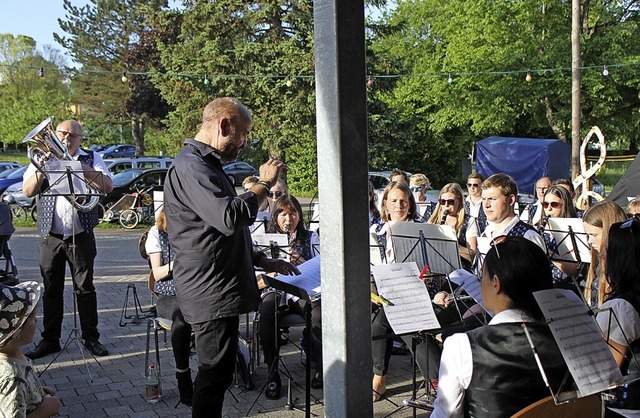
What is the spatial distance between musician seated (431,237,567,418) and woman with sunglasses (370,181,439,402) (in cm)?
265

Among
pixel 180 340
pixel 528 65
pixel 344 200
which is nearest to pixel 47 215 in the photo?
pixel 180 340

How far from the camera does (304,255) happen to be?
19.0 feet

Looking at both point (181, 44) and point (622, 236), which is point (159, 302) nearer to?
point (622, 236)

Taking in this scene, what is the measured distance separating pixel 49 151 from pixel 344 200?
414 cm

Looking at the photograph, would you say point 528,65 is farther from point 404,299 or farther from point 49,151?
point 404,299

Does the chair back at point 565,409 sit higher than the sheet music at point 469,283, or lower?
lower

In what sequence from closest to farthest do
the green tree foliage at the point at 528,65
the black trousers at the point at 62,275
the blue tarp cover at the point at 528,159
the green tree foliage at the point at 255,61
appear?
the black trousers at the point at 62,275
the green tree foliage at the point at 255,61
the blue tarp cover at the point at 528,159
the green tree foliage at the point at 528,65

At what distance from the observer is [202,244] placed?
128 inches

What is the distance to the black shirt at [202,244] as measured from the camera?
10.5 feet

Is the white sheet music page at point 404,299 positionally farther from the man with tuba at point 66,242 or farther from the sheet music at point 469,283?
the man with tuba at point 66,242

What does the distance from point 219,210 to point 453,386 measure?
147cm

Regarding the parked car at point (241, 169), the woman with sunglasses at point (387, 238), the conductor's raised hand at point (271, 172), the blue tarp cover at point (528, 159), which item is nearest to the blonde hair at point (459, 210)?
the woman with sunglasses at point (387, 238)

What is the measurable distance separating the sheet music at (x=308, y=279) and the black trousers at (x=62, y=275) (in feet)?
8.15

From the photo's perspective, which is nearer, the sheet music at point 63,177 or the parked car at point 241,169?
the sheet music at point 63,177
